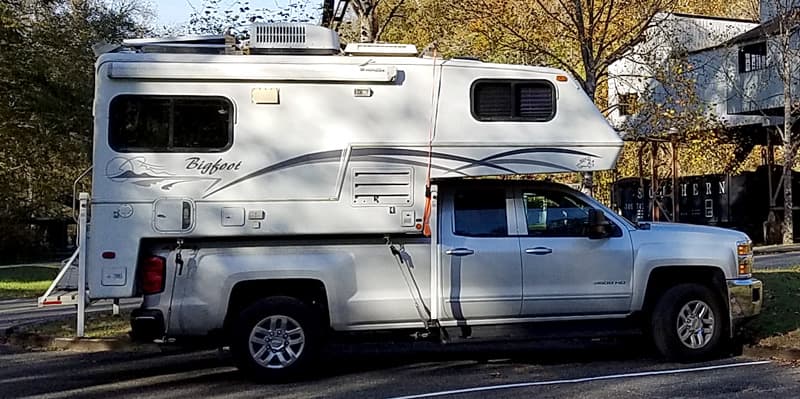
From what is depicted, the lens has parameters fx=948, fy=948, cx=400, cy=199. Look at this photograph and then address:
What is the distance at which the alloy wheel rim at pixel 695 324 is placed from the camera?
9.69 m

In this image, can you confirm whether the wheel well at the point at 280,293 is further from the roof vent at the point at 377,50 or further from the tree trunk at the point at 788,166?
the tree trunk at the point at 788,166

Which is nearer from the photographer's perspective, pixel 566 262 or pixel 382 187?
pixel 382 187

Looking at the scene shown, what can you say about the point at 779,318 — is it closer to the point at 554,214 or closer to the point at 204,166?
the point at 554,214

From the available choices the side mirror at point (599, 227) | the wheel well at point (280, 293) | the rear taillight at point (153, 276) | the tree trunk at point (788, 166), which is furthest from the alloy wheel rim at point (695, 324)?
the tree trunk at point (788, 166)

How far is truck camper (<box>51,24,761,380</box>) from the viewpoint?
8945 mm

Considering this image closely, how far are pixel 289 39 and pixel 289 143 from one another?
1090 millimetres

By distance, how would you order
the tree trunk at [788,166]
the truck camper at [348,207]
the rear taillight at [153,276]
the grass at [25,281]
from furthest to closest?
the tree trunk at [788,166], the grass at [25,281], the truck camper at [348,207], the rear taillight at [153,276]

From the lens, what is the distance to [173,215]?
895 cm

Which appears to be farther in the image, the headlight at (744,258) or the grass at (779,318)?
the grass at (779,318)

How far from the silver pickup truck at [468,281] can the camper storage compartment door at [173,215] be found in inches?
8.0

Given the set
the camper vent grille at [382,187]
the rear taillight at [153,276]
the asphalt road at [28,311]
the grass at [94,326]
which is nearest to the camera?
the rear taillight at [153,276]

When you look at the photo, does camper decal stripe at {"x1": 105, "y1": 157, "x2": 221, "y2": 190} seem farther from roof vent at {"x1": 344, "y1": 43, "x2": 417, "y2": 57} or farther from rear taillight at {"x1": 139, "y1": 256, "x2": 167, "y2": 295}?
roof vent at {"x1": 344, "y1": 43, "x2": 417, "y2": 57}

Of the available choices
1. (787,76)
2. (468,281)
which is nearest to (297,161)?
(468,281)

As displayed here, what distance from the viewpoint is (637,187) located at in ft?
115
